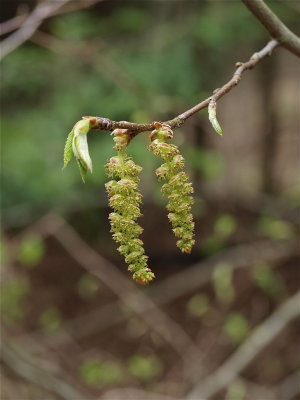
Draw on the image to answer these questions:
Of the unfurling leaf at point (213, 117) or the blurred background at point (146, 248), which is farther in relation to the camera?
the blurred background at point (146, 248)

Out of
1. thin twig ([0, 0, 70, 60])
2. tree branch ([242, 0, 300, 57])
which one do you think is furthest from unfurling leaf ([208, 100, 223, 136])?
thin twig ([0, 0, 70, 60])

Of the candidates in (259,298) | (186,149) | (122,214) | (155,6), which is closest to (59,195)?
(186,149)

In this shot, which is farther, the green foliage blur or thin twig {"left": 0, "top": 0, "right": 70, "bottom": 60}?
the green foliage blur

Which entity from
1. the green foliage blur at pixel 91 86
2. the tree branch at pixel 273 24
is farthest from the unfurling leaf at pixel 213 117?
the green foliage blur at pixel 91 86

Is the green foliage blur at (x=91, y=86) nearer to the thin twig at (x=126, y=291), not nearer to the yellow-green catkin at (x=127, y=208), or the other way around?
the thin twig at (x=126, y=291)

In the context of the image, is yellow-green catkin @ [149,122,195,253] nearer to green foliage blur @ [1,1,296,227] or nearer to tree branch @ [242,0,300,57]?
tree branch @ [242,0,300,57]

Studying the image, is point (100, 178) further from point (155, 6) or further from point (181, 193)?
point (181, 193)

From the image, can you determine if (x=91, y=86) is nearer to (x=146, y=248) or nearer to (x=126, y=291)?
(x=146, y=248)
